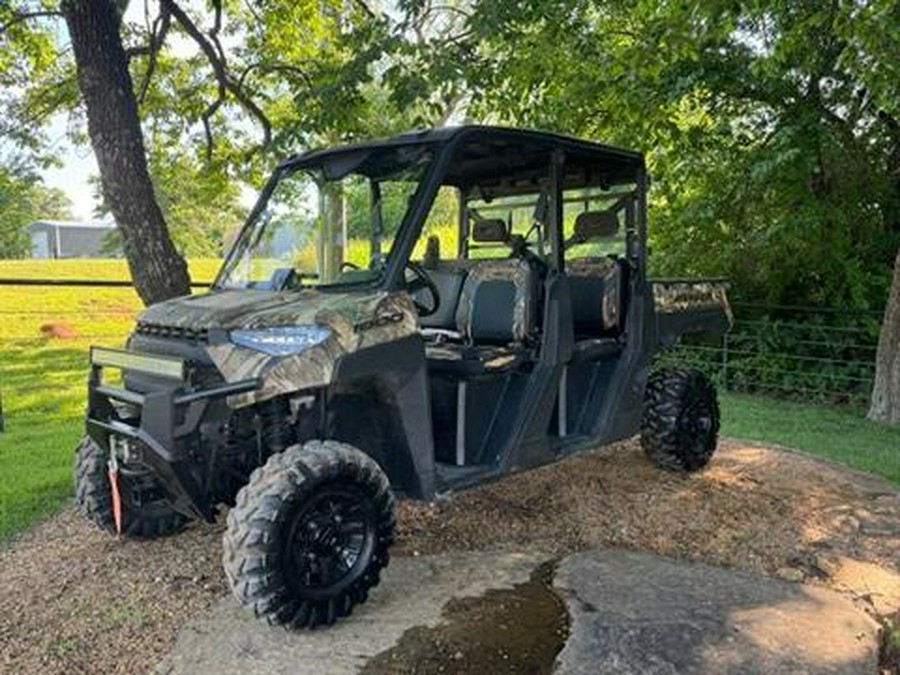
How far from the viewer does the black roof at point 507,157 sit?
160 inches

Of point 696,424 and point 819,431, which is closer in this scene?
point 696,424

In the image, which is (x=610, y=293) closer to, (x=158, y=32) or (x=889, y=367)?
(x=889, y=367)

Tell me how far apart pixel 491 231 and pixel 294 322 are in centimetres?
227

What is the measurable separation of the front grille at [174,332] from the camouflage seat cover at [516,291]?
1.71 meters

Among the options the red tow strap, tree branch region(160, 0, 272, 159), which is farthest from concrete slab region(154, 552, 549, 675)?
tree branch region(160, 0, 272, 159)

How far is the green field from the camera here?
5582 millimetres

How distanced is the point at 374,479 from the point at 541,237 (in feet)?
6.53

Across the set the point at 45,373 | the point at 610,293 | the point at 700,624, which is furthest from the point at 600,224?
the point at 45,373

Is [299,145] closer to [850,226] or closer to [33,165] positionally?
[33,165]

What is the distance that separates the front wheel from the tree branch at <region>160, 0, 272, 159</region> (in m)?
4.70

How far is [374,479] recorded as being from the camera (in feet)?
11.2

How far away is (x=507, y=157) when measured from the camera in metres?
4.63

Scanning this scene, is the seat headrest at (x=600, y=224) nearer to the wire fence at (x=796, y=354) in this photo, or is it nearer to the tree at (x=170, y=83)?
the tree at (x=170, y=83)

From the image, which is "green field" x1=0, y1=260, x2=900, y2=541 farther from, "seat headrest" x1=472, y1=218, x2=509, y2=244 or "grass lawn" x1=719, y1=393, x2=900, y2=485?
"seat headrest" x1=472, y1=218, x2=509, y2=244
